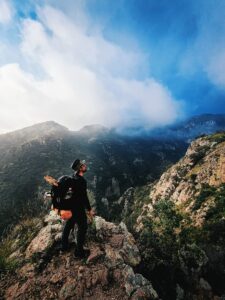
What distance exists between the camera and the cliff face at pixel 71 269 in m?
6.90

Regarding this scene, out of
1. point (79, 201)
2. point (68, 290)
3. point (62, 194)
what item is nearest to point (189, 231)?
point (68, 290)

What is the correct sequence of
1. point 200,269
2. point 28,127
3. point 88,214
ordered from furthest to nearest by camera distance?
point 28,127
point 200,269
point 88,214

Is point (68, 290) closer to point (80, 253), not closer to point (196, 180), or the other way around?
point (80, 253)

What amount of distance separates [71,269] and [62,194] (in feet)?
8.50

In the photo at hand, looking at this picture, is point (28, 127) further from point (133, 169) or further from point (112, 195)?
point (112, 195)

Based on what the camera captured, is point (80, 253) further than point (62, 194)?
Yes

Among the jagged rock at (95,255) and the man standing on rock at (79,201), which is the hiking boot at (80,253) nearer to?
the jagged rock at (95,255)

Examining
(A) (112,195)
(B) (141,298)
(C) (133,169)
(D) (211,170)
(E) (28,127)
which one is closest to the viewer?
(B) (141,298)

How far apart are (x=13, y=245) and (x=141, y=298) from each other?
17.3 ft

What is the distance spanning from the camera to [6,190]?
8962 cm

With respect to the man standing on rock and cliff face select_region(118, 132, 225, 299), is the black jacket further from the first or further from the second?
cliff face select_region(118, 132, 225, 299)

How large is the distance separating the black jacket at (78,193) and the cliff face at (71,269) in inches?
83.4

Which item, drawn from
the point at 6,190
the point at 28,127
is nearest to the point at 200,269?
the point at 6,190

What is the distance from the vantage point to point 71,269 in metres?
7.59
